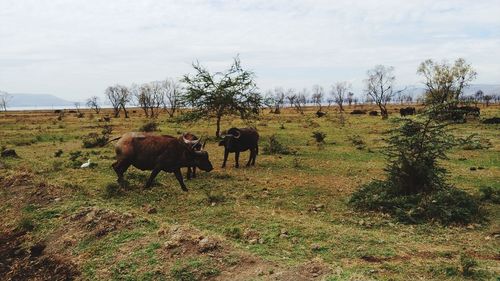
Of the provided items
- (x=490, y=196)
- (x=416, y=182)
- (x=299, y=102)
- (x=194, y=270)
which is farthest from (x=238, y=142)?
(x=299, y=102)

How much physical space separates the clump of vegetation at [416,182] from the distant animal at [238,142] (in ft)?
23.9

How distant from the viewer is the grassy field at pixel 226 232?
7.29m

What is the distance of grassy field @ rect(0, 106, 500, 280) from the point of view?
729 cm

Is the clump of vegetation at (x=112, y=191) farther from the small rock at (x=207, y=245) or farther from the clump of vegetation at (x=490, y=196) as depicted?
the clump of vegetation at (x=490, y=196)

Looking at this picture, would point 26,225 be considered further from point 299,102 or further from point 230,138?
point 299,102

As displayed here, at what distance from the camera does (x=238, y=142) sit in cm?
1811

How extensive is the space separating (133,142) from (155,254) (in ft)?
17.9

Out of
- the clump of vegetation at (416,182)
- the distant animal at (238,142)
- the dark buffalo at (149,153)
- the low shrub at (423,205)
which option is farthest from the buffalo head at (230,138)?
the low shrub at (423,205)

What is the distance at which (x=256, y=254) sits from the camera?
25.4 ft

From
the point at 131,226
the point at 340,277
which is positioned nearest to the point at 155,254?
the point at 131,226

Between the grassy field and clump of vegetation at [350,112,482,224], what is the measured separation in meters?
0.59

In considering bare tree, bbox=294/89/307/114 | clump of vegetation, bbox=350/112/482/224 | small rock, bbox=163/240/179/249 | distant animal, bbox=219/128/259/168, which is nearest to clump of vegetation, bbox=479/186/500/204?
clump of vegetation, bbox=350/112/482/224

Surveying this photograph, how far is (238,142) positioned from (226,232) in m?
9.29

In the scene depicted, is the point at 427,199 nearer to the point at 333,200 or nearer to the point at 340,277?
the point at 333,200
